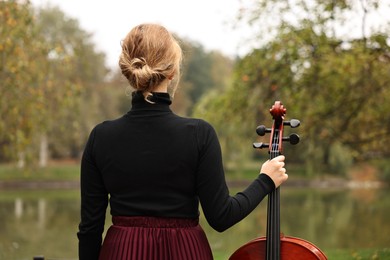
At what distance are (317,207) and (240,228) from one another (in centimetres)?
652

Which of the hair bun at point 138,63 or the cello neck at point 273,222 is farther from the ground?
the hair bun at point 138,63

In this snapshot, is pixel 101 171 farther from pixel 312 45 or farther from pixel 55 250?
pixel 55 250

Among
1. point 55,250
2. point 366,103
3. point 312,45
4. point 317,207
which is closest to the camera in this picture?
point 312,45

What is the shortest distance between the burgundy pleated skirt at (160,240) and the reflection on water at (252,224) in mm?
7717

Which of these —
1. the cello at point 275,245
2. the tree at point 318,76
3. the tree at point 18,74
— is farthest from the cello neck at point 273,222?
the tree at point 18,74

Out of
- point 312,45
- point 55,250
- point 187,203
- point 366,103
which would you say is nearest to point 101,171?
point 187,203

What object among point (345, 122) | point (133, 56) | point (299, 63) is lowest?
point (133, 56)

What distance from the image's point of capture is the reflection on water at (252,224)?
42.2 feet

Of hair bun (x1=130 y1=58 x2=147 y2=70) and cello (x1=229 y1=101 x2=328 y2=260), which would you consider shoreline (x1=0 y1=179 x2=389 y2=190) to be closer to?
cello (x1=229 y1=101 x2=328 y2=260)

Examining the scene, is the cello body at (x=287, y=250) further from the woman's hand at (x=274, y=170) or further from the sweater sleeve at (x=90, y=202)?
the sweater sleeve at (x=90, y=202)

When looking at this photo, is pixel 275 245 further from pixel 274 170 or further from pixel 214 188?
pixel 214 188

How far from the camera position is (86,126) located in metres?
30.7

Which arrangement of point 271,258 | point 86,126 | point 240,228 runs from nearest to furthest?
point 271,258
point 240,228
point 86,126

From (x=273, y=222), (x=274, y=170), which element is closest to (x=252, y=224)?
(x=273, y=222)
